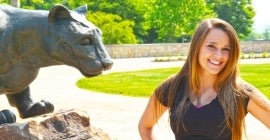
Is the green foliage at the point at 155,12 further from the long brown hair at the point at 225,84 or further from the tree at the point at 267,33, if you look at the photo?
the tree at the point at 267,33

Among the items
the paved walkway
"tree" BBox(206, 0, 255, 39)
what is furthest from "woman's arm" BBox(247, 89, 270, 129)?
"tree" BBox(206, 0, 255, 39)

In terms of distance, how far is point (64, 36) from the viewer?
11.0 ft

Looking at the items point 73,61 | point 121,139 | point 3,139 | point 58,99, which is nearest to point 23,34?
point 73,61

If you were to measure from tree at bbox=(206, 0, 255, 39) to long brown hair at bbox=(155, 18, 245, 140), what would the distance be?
2042 inches

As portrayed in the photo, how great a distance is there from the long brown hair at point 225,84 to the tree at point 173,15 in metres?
37.3

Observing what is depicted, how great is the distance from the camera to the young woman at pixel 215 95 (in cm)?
249

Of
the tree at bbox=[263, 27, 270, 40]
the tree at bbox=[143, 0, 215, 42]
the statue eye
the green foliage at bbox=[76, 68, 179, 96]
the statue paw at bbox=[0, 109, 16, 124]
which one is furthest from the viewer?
the tree at bbox=[263, 27, 270, 40]

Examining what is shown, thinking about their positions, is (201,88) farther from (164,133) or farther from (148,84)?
(148,84)

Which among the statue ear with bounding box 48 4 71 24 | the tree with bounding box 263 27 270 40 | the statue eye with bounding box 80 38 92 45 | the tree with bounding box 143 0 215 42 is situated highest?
the statue ear with bounding box 48 4 71 24

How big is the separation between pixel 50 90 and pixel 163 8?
27686 millimetres

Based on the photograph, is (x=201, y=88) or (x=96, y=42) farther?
(x=96, y=42)

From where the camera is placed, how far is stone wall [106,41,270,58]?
33.2 m

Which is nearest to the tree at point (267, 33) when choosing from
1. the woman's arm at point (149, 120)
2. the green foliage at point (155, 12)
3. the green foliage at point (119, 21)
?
the green foliage at point (155, 12)

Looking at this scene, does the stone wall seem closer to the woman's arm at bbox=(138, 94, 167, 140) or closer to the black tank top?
the woman's arm at bbox=(138, 94, 167, 140)
